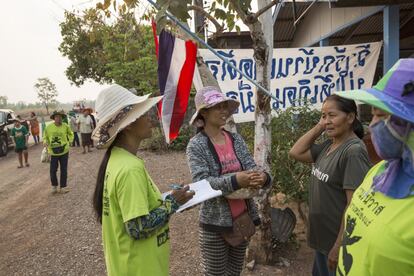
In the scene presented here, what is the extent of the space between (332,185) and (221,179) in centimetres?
66

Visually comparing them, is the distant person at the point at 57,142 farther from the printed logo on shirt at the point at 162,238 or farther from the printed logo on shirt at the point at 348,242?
the printed logo on shirt at the point at 348,242

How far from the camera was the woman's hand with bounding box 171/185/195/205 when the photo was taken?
1869 mm

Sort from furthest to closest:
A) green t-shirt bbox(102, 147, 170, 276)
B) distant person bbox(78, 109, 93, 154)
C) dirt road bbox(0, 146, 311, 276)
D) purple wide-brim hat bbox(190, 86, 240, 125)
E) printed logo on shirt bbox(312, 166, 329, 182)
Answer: distant person bbox(78, 109, 93, 154) < dirt road bbox(0, 146, 311, 276) < purple wide-brim hat bbox(190, 86, 240, 125) < printed logo on shirt bbox(312, 166, 329, 182) < green t-shirt bbox(102, 147, 170, 276)

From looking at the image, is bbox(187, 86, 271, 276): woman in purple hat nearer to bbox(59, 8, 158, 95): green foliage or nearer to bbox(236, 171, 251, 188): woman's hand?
bbox(236, 171, 251, 188): woman's hand

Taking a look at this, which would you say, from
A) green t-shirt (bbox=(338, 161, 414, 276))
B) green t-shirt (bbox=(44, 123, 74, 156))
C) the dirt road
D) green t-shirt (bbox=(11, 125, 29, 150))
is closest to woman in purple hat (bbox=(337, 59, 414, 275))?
green t-shirt (bbox=(338, 161, 414, 276))

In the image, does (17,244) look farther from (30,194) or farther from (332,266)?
(332,266)

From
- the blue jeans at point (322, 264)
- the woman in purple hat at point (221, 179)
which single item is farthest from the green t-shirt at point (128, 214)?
the blue jeans at point (322, 264)

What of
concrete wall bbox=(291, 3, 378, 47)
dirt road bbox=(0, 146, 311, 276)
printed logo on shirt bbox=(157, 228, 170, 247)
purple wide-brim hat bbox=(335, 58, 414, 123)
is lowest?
A: dirt road bbox=(0, 146, 311, 276)

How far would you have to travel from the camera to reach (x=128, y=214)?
1570 millimetres

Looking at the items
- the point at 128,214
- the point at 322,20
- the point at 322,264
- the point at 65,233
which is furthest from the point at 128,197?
the point at 322,20

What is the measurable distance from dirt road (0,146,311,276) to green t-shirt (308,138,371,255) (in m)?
1.36

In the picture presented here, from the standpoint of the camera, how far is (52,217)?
5.86m

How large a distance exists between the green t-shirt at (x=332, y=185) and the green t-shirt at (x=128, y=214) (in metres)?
0.99

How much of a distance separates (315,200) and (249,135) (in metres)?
2.61
